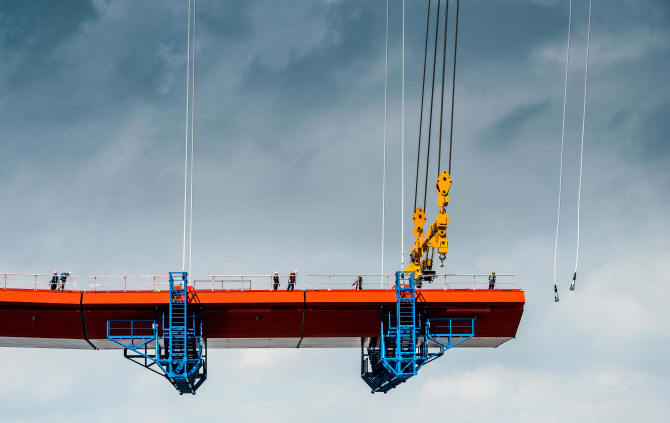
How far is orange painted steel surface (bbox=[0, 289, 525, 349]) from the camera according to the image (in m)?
46.2

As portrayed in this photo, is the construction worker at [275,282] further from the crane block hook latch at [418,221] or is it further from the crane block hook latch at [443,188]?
the crane block hook latch at [418,221]

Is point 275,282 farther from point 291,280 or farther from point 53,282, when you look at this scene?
point 53,282

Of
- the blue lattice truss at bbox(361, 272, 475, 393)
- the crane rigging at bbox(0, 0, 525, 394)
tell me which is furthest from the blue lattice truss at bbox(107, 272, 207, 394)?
the blue lattice truss at bbox(361, 272, 475, 393)

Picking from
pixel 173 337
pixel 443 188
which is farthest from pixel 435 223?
pixel 173 337

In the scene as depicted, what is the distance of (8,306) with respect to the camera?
45969 mm

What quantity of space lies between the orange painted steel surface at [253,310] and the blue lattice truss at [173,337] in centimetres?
67

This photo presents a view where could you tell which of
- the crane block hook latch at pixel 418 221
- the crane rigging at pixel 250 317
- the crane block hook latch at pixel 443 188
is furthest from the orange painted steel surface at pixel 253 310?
the crane block hook latch at pixel 418 221

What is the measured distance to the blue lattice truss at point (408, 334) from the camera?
151 ft

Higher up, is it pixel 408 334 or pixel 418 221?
pixel 418 221

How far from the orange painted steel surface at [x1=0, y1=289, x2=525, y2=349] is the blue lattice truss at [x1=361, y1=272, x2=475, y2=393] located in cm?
73

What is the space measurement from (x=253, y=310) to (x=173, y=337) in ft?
15.9

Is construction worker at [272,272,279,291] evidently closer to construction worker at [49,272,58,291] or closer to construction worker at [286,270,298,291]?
construction worker at [286,270,298,291]

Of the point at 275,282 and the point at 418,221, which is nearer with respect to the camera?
the point at 275,282

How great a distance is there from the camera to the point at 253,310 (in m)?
47.1
